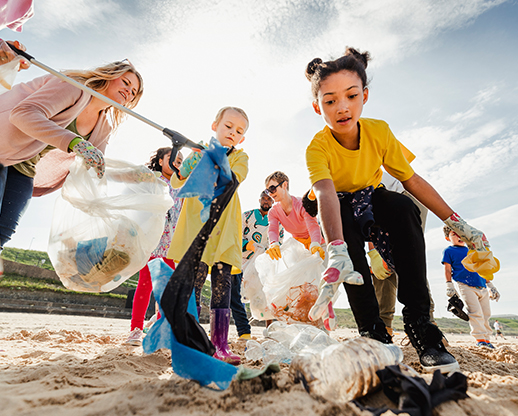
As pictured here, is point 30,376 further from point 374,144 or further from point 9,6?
point 9,6

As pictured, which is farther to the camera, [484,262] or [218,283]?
[218,283]

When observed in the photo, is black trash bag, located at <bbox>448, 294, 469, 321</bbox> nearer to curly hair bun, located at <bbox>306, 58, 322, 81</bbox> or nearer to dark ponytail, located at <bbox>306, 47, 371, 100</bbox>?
dark ponytail, located at <bbox>306, 47, 371, 100</bbox>

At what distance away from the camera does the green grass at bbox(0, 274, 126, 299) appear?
10.3 metres

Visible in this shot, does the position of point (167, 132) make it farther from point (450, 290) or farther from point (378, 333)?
point (450, 290)

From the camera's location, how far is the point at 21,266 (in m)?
12.9

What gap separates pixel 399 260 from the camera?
1.69 meters

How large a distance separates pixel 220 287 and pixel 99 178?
43.6 inches

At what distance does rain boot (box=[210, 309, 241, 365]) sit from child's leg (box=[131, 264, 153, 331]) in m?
1.16

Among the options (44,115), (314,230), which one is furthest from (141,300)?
(314,230)

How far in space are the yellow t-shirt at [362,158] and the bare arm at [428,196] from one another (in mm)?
54

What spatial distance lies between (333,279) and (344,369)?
0.47m

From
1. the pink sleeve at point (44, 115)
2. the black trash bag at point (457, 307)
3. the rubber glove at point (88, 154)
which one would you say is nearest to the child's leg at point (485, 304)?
the black trash bag at point (457, 307)

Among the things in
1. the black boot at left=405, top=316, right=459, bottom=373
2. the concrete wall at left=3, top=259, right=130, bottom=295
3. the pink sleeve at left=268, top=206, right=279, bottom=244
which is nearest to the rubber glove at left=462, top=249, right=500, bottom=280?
the black boot at left=405, top=316, right=459, bottom=373

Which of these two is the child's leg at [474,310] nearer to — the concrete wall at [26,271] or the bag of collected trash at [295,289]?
the bag of collected trash at [295,289]
